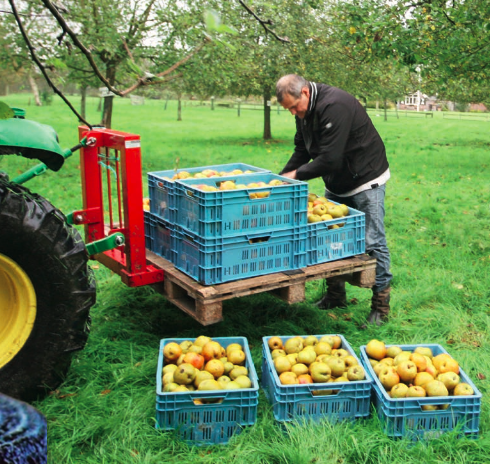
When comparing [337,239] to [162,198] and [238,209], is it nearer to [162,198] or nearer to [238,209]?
[238,209]

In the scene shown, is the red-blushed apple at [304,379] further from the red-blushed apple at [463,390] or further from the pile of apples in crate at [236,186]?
the pile of apples in crate at [236,186]

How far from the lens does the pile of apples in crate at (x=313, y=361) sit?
353cm

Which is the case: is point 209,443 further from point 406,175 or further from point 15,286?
point 406,175

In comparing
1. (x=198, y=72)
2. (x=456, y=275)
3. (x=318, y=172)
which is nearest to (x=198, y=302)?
(x=318, y=172)

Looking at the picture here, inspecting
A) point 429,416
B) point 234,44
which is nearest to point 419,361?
point 429,416

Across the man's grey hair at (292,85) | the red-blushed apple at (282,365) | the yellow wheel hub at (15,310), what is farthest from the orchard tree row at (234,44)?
the red-blushed apple at (282,365)

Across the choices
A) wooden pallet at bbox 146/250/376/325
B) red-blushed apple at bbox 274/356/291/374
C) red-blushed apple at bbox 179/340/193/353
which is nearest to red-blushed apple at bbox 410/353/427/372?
red-blushed apple at bbox 274/356/291/374

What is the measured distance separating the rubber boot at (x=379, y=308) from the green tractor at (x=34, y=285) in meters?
2.54

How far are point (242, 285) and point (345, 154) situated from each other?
157 centimetres

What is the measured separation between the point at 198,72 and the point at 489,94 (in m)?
15.7

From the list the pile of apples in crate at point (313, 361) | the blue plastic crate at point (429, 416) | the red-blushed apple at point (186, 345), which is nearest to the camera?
the blue plastic crate at point (429, 416)

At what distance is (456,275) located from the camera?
6.17 m

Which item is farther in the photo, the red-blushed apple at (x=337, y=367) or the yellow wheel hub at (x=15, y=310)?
the red-blushed apple at (x=337, y=367)

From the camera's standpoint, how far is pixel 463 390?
3.40 meters
